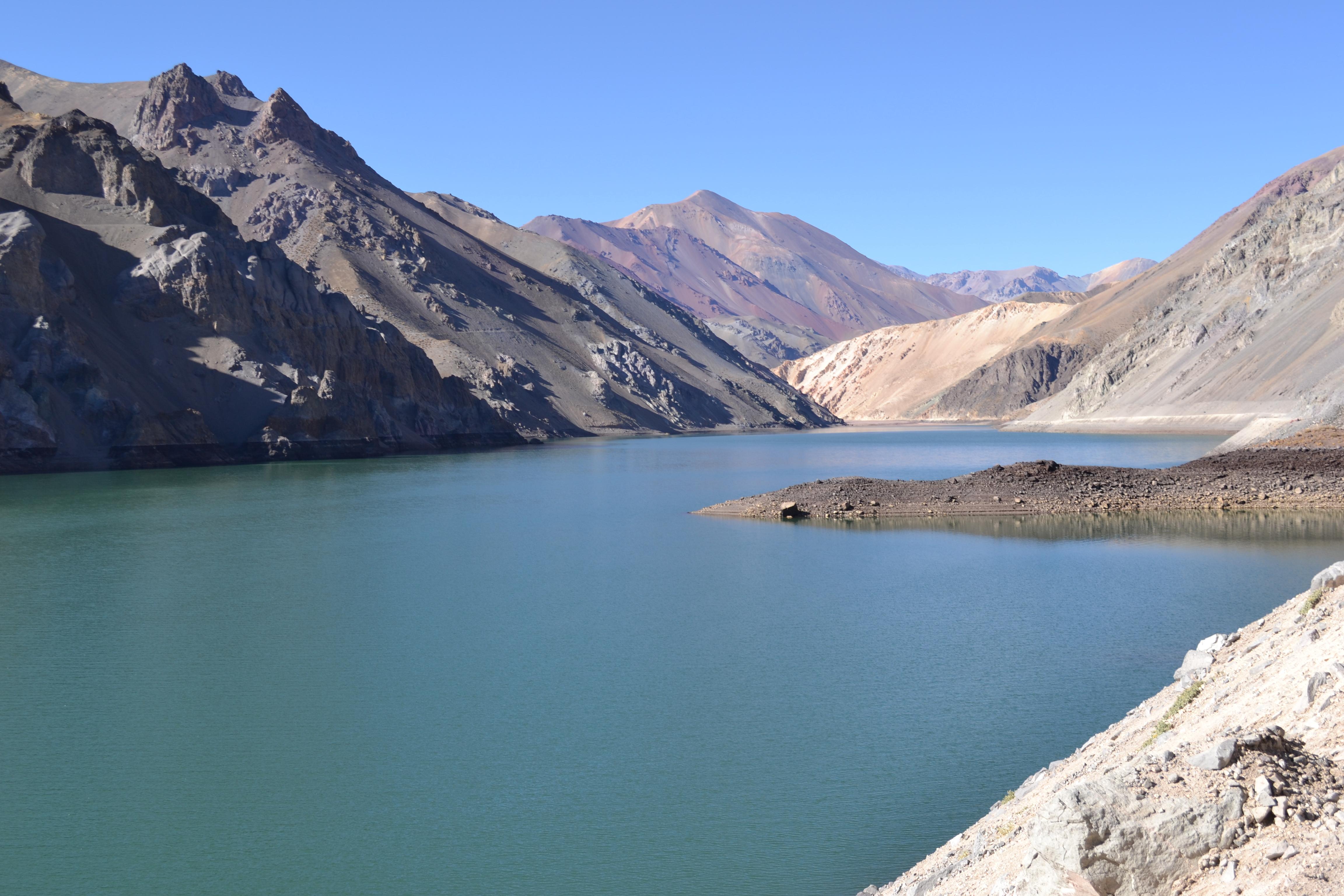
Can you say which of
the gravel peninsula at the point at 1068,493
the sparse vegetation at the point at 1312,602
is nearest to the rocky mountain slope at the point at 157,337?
the gravel peninsula at the point at 1068,493

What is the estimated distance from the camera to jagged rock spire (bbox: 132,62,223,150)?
158625 mm

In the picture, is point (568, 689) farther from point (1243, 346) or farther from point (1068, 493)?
point (1243, 346)

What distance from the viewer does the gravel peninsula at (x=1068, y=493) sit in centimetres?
4272

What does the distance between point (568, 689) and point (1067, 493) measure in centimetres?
3191

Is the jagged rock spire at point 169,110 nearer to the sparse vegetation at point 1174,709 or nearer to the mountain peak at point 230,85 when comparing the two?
the mountain peak at point 230,85

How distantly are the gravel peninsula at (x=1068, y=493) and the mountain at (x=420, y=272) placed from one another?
83700 millimetres

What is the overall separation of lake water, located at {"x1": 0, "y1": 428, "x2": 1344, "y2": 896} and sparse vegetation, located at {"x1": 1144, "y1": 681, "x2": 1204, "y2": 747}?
2.36 m

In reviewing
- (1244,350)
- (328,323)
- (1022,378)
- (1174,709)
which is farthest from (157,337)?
(1022,378)

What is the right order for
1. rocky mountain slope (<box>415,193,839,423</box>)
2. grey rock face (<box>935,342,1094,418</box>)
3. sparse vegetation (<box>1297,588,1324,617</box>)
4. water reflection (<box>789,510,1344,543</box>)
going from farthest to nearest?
grey rock face (<box>935,342,1094,418</box>) < rocky mountain slope (<box>415,193,839,423</box>) < water reflection (<box>789,510,1344,543</box>) < sparse vegetation (<box>1297,588,1324,617</box>)

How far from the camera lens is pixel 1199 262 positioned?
16812 cm

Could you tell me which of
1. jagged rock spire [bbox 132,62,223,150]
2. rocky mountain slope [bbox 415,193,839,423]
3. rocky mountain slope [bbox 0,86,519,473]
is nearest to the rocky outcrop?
jagged rock spire [bbox 132,62,223,150]

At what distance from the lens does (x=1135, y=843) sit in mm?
6918

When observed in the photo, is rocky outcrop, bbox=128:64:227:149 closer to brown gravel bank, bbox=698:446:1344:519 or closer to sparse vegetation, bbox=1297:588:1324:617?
brown gravel bank, bbox=698:446:1344:519

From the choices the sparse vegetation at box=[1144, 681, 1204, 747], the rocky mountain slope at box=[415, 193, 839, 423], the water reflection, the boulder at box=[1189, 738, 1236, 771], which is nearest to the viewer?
the boulder at box=[1189, 738, 1236, 771]
